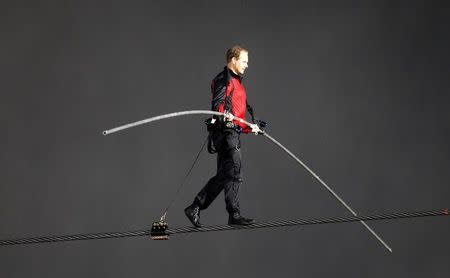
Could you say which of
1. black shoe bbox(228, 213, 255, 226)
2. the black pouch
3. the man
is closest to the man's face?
the man

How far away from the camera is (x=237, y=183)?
189 inches

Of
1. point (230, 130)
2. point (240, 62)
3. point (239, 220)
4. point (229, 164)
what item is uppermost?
point (240, 62)

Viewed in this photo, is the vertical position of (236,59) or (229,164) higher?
(236,59)

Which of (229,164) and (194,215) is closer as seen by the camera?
(229,164)

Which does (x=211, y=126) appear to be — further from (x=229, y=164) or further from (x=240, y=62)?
(x=240, y=62)

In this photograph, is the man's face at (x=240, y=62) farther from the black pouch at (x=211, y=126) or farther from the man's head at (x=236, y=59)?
the black pouch at (x=211, y=126)

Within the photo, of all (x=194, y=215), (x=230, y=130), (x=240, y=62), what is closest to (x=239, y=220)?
(x=194, y=215)

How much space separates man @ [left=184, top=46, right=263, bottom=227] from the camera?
473 cm

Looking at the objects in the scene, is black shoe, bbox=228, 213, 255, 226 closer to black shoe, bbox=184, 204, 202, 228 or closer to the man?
the man

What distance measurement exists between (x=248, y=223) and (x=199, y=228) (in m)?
0.30

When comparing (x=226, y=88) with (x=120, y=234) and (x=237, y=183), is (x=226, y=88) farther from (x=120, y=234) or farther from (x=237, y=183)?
(x=120, y=234)

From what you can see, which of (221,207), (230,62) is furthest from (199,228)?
(221,207)

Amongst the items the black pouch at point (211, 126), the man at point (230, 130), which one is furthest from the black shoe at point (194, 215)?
the black pouch at point (211, 126)

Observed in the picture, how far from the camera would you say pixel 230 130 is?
473cm
